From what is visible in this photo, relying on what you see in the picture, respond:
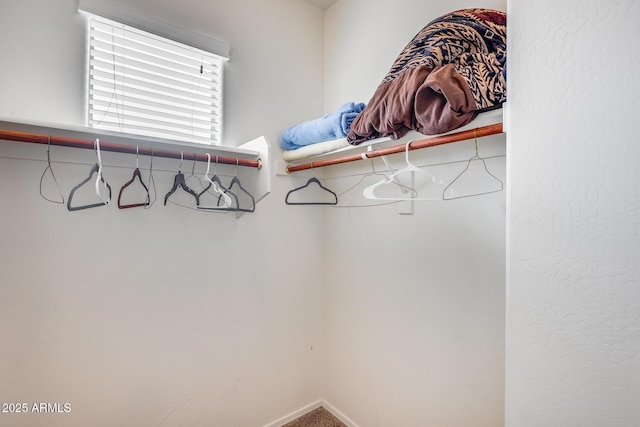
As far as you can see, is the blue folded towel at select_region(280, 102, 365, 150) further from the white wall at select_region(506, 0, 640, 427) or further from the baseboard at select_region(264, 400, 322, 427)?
the baseboard at select_region(264, 400, 322, 427)

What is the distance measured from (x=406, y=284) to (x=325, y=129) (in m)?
0.92

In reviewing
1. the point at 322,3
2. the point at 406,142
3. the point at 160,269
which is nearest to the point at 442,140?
the point at 406,142

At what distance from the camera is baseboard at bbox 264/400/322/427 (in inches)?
73.3

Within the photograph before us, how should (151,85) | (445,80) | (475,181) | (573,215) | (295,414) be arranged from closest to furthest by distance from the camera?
(573,215)
(445,80)
(475,181)
(151,85)
(295,414)

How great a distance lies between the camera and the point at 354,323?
187cm

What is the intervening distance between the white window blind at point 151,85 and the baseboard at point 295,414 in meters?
1.75

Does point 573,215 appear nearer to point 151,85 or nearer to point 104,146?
point 104,146

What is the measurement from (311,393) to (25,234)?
5.98ft

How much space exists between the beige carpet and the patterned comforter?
182 cm

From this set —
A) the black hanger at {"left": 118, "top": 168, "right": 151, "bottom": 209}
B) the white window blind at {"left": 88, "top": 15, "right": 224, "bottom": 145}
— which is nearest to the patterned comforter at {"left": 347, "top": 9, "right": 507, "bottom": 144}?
the white window blind at {"left": 88, "top": 15, "right": 224, "bottom": 145}

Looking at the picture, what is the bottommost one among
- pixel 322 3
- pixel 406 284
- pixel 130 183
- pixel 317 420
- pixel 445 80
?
pixel 317 420

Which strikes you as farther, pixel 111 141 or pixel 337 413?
pixel 337 413

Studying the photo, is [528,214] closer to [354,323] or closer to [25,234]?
[354,323]

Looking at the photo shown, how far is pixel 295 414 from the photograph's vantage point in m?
1.94
